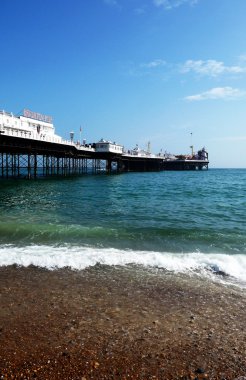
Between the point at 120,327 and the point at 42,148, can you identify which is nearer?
the point at 120,327

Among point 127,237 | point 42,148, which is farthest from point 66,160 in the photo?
point 127,237

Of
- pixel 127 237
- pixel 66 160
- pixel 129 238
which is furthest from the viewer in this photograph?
pixel 66 160

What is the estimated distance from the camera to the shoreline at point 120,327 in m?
4.25

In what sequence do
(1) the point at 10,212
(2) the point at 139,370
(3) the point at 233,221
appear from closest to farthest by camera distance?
1. (2) the point at 139,370
2. (3) the point at 233,221
3. (1) the point at 10,212

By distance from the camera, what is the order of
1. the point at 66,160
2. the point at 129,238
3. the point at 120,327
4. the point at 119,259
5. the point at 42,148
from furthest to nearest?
the point at 66,160
the point at 42,148
the point at 129,238
the point at 119,259
the point at 120,327

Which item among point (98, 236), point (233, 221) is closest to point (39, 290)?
point (98, 236)

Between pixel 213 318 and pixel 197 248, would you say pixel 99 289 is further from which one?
pixel 197 248

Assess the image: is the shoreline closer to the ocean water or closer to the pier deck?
the ocean water

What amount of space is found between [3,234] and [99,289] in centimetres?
719

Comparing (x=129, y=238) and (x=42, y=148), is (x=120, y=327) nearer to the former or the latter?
(x=129, y=238)

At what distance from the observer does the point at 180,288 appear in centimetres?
706

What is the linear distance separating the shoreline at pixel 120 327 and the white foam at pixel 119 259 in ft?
2.67

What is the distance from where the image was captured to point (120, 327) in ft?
17.6

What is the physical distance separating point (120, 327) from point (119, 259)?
12.7 ft
